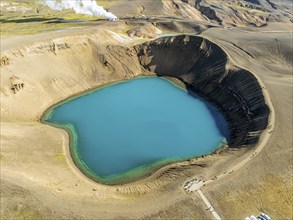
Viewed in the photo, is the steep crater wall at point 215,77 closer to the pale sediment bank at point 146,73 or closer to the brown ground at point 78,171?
the pale sediment bank at point 146,73

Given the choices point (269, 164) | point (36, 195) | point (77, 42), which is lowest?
point (36, 195)

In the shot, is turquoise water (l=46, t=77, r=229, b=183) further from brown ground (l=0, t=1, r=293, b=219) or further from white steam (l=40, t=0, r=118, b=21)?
white steam (l=40, t=0, r=118, b=21)

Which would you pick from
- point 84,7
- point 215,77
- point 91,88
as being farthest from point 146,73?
point 84,7

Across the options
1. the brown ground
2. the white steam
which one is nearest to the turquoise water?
the brown ground

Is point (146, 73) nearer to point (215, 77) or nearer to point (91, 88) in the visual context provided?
point (91, 88)

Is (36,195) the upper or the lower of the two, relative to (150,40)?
lower

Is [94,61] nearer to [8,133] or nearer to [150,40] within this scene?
[150,40]

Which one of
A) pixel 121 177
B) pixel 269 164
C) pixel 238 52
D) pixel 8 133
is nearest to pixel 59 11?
pixel 238 52
